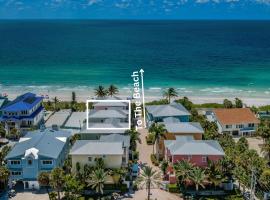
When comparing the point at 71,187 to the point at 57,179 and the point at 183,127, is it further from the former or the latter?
the point at 183,127

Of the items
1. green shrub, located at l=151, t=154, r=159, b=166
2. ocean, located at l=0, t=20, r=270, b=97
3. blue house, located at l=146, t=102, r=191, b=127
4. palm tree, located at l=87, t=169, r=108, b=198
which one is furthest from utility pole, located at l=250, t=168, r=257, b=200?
ocean, located at l=0, t=20, r=270, b=97

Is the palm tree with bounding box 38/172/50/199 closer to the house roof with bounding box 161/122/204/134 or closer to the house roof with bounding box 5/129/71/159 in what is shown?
the house roof with bounding box 5/129/71/159

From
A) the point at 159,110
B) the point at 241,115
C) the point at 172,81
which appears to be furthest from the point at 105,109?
the point at 172,81

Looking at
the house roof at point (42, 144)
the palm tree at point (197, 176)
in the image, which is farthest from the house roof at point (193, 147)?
the house roof at point (42, 144)

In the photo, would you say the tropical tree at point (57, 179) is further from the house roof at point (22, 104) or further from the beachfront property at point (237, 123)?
the beachfront property at point (237, 123)

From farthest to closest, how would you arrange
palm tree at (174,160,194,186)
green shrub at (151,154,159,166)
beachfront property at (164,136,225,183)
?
green shrub at (151,154,159,166)
beachfront property at (164,136,225,183)
palm tree at (174,160,194,186)
